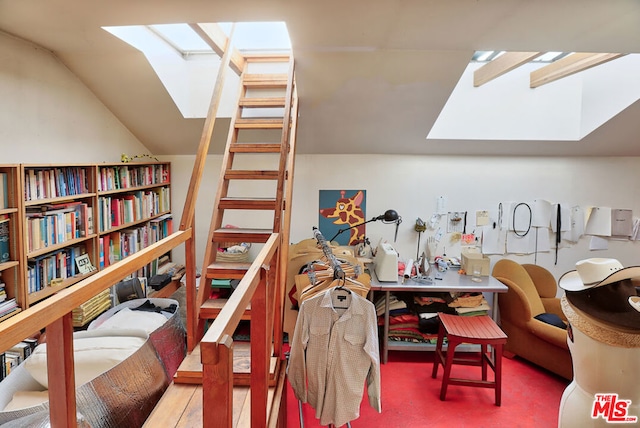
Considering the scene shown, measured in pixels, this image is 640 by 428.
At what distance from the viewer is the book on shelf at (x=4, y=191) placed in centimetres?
212

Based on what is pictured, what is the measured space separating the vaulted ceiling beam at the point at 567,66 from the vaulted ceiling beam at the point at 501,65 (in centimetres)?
51

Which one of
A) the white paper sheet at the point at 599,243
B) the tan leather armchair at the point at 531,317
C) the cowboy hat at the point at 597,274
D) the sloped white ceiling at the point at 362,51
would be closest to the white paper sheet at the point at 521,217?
the tan leather armchair at the point at 531,317

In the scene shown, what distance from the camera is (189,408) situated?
1.71m

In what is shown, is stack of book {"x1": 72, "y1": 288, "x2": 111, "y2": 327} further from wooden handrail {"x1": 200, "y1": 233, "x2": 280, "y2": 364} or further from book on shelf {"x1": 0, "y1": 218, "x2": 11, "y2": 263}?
wooden handrail {"x1": 200, "y1": 233, "x2": 280, "y2": 364}

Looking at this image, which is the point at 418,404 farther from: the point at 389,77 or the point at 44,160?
the point at 44,160

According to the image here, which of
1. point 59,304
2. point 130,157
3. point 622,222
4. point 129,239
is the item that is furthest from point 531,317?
point 130,157

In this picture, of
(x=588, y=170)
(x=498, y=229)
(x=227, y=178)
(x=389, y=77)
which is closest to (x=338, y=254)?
(x=227, y=178)

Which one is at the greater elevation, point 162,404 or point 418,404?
point 162,404

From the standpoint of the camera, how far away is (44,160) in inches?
105

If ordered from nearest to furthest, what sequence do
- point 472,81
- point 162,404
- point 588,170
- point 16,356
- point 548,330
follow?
1. point 162,404
2. point 16,356
3. point 548,330
4. point 472,81
5. point 588,170

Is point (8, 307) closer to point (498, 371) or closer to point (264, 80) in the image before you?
point (264, 80)

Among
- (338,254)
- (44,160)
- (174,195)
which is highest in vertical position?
(44,160)

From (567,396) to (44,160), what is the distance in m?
3.62

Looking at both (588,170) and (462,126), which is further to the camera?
(588,170)
